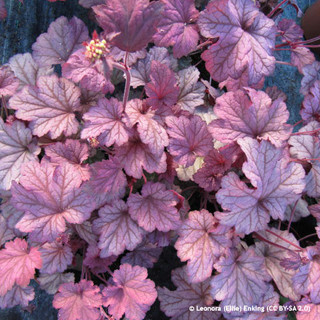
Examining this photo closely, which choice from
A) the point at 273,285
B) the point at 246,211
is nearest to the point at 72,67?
the point at 246,211

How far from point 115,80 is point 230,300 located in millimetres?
1166

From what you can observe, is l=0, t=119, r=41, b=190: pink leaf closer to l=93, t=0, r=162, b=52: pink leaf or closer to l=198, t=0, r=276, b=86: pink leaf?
l=93, t=0, r=162, b=52: pink leaf

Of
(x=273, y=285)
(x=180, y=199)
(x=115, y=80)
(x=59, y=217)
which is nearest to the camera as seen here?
(x=59, y=217)

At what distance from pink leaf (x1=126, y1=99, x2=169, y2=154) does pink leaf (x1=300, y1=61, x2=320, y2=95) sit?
2.76ft

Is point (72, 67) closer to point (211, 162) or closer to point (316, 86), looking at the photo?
point (211, 162)

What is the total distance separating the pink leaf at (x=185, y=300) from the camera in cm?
133

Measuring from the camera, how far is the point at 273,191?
1174mm

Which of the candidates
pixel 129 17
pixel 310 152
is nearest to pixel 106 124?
pixel 129 17

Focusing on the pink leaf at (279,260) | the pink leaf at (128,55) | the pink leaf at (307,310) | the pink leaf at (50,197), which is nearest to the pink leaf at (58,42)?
the pink leaf at (128,55)

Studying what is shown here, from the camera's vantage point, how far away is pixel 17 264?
1121 mm

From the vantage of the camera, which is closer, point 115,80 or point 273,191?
point 273,191

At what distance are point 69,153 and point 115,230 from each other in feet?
1.27

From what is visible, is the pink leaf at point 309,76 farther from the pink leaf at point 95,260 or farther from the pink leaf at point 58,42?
the pink leaf at point 95,260

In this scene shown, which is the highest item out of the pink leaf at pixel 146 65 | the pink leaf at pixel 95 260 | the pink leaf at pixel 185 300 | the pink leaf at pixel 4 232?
the pink leaf at pixel 146 65
